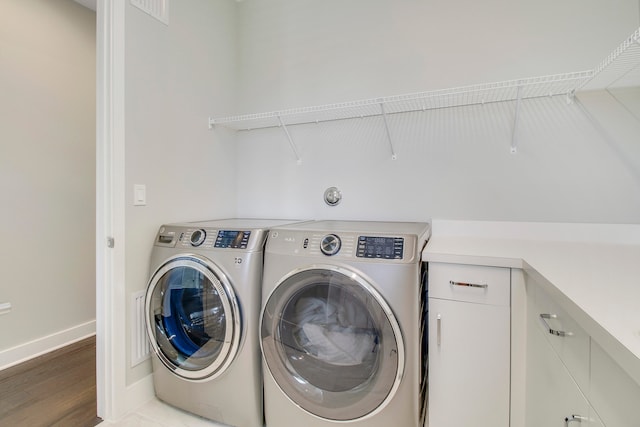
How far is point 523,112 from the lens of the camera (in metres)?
1.60

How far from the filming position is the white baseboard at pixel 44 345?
1.96m

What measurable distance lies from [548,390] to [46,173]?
3.12 meters

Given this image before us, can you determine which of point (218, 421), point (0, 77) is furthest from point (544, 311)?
point (0, 77)

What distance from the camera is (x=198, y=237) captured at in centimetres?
152

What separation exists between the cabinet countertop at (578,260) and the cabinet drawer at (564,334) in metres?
0.06

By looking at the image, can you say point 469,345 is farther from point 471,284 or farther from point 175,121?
point 175,121

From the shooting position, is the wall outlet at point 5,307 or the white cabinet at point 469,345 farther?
the wall outlet at point 5,307

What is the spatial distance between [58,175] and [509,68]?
10.3 ft

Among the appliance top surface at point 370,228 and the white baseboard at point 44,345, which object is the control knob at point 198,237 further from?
the white baseboard at point 44,345

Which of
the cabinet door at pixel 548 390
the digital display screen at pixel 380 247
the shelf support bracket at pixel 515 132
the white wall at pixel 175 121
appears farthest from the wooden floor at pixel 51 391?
the shelf support bracket at pixel 515 132

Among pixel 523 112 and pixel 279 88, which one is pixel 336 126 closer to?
pixel 279 88

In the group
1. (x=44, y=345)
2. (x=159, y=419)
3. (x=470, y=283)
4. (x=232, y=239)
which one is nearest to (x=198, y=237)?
(x=232, y=239)

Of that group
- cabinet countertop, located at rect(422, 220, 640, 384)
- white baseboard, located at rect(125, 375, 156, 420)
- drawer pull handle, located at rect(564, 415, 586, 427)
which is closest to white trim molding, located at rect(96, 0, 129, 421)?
white baseboard, located at rect(125, 375, 156, 420)

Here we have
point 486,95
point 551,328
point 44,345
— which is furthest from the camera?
point 44,345
